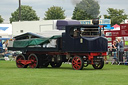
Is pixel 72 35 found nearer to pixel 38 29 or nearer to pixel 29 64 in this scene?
pixel 29 64

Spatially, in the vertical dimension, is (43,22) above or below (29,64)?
above

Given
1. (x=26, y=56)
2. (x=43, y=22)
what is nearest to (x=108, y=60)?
(x=26, y=56)

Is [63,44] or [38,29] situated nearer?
[63,44]

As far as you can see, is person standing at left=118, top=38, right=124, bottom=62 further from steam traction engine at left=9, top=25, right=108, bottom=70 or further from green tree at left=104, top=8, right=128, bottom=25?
green tree at left=104, top=8, right=128, bottom=25

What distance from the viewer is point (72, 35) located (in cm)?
2489

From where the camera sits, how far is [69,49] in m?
24.8

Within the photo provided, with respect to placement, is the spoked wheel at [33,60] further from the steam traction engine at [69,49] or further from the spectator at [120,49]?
the spectator at [120,49]

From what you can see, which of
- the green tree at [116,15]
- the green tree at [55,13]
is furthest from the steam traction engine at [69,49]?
the green tree at [55,13]

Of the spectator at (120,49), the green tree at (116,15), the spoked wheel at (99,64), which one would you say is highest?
the green tree at (116,15)

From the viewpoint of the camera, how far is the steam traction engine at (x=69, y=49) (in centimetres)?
2419

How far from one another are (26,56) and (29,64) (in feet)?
2.68

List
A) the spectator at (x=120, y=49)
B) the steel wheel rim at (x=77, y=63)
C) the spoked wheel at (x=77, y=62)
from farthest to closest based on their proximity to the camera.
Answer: the spectator at (x=120, y=49), the steel wheel rim at (x=77, y=63), the spoked wheel at (x=77, y=62)

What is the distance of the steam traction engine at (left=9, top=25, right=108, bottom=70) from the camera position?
24188 millimetres

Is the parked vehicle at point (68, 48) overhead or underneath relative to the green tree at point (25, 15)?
underneath
